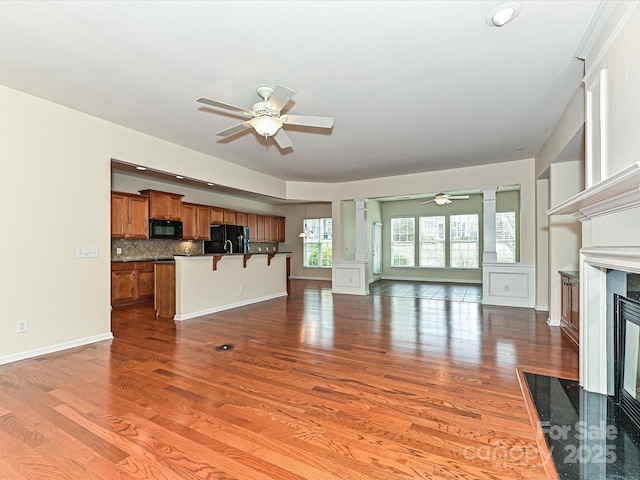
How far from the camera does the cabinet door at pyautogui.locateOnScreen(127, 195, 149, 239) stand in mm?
6246

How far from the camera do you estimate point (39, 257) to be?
353 centimetres

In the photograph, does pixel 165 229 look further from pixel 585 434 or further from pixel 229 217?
pixel 585 434

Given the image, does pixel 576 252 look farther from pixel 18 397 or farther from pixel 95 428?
pixel 18 397

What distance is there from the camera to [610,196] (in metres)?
1.96

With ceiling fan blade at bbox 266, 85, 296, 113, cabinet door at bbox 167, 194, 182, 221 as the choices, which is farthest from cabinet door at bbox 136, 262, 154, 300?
ceiling fan blade at bbox 266, 85, 296, 113

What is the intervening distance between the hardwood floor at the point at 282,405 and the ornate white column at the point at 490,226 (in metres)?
2.20

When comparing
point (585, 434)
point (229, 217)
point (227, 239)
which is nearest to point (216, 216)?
point (229, 217)

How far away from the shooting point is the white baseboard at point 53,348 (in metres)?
3.29

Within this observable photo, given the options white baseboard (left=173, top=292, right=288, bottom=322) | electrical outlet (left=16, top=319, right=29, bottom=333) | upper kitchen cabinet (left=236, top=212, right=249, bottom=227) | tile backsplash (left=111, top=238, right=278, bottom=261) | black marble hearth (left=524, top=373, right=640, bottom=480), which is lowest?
white baseboard (left=173, top=292, right=288, bottom=322)

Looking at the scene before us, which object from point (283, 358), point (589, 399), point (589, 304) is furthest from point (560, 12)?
point (283, 358)

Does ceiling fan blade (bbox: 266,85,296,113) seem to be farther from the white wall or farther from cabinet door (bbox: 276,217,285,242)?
cabinet door (bbox: 276,217,285,242)

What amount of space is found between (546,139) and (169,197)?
7.01 meters

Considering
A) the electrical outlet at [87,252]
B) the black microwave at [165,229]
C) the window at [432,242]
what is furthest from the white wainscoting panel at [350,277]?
the electrical outlet at [87,252]

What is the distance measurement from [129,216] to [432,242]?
8340 mm
